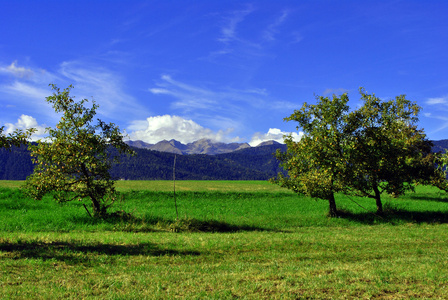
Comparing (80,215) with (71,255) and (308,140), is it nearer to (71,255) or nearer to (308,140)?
(71,255)

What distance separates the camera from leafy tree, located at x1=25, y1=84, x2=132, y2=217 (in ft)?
70.6

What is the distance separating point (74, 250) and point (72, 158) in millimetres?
10941

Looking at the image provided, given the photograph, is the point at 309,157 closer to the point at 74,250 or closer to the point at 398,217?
the point at 398,217

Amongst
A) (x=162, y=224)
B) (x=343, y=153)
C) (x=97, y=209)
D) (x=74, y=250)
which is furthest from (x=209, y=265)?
(x=343, y=153)

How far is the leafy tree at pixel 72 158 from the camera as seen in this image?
21531 millimetres

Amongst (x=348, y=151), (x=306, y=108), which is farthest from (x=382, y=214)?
(x=306, y=108)

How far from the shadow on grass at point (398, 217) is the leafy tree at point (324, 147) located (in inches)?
120

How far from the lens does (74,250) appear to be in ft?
40.9

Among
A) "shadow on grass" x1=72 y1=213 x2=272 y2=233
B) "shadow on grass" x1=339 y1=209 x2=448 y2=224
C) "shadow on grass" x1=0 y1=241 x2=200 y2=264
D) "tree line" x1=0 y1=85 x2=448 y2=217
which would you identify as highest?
"tree line" x1=0 y1=85 x2=448 y2=217

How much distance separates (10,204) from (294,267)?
27.7 metres

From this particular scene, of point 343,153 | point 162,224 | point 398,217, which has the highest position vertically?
point 343,153


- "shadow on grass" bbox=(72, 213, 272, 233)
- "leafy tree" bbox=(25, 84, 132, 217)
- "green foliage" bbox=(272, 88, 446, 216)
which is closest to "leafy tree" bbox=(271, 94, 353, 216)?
"green foliage" bbox=(272, 88, 446, 216)

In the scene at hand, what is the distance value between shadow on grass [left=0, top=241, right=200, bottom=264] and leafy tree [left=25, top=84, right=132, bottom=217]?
8686 millimetres

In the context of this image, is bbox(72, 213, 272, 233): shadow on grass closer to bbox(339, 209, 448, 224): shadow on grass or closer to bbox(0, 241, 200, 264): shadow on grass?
bbox(0, 241, 200, 264): shadow on grass
